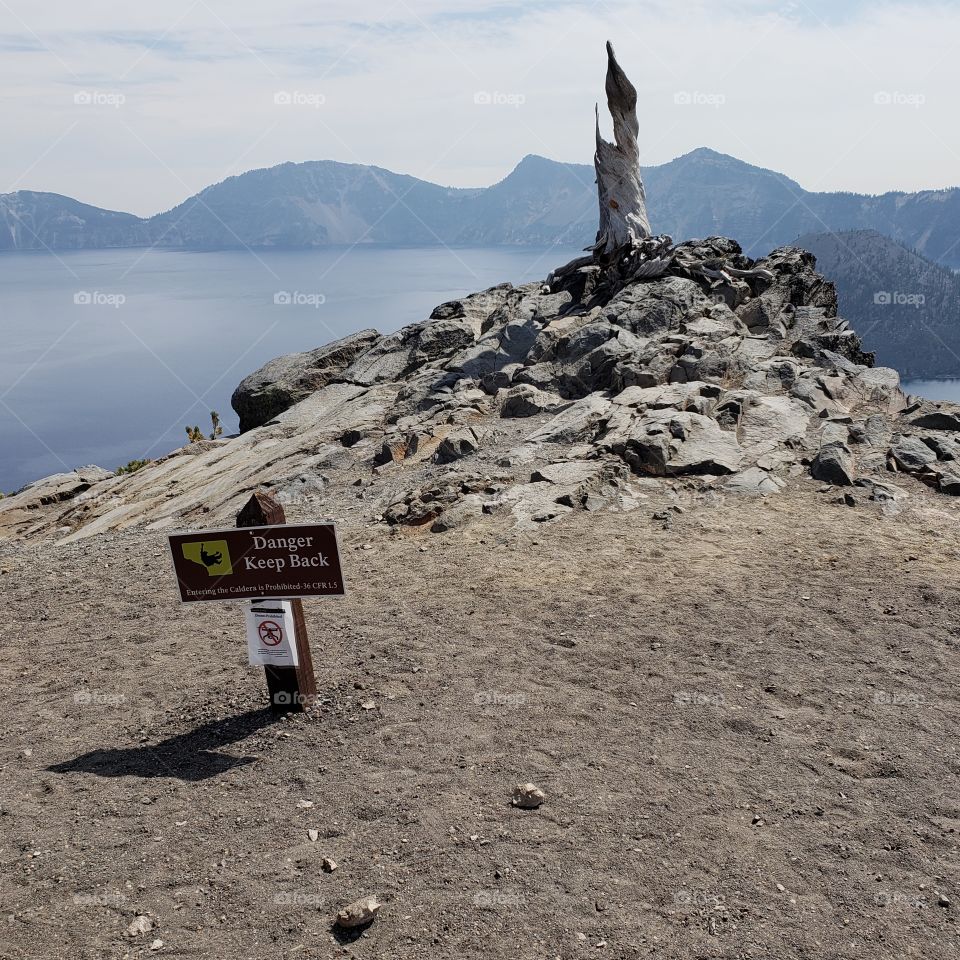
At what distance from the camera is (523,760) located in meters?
7.87

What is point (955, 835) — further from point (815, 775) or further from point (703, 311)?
point (703, 311)

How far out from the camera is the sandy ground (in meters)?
5.92

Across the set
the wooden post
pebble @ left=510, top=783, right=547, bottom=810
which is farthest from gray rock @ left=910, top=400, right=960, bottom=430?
the wooden post

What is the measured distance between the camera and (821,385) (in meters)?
19.4

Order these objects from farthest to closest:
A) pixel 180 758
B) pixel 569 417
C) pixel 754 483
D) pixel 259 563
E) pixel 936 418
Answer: pixel 569 417, pixel 936 418, pixel 754 483, pixel 259 563, pixel 180 758

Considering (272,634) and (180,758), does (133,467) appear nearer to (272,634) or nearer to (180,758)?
(272,634)

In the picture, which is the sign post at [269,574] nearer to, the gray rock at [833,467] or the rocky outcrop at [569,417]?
the rocky outcrop at [569,417]

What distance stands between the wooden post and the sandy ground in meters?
0.30

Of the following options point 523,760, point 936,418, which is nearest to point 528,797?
point 523,760

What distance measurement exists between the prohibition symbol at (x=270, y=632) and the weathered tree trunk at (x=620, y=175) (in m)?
24.6

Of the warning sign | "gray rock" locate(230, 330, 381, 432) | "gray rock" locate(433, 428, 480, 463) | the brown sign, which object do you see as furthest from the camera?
"gray rock" locate(230, 330, 381, 432)

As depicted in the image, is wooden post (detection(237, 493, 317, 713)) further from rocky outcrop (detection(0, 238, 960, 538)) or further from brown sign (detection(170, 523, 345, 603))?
rocky outcrop (detection(0, 238, 960, 538))

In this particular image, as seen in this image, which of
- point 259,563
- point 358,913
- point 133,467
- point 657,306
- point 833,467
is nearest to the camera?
point 358,913

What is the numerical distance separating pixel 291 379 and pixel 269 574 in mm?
21706
